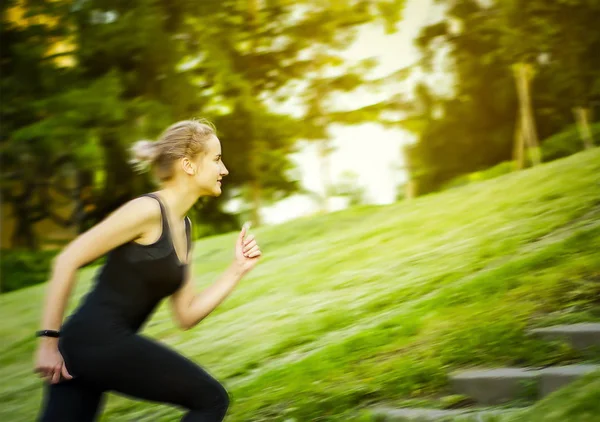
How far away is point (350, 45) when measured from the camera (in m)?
16.5

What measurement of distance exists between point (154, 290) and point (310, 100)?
14.8 m

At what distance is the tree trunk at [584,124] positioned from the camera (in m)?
13.3

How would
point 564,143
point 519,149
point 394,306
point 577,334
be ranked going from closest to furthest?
point 577,334 → point 394,306 → point 564,143 → point 519,149

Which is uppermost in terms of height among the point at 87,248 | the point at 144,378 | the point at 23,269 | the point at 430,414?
the point at 87,248

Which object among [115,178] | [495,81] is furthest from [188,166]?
[115,178]

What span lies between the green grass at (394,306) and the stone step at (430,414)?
1.08ft

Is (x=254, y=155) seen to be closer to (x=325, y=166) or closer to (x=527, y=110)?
(x=325, y=166)

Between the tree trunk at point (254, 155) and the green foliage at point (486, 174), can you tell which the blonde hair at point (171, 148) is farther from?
the tree trunk at point (254, 155)

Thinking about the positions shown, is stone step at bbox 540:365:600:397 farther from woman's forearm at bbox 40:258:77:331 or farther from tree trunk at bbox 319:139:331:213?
tree trunk at bbox 319:139:331:213

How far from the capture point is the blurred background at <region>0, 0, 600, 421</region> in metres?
13.6

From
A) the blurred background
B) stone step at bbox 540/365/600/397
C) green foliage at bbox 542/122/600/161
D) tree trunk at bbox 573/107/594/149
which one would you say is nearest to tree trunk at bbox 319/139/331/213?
the blurred background

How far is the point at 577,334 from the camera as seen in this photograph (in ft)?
14.8

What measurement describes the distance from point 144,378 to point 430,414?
1.90 meters

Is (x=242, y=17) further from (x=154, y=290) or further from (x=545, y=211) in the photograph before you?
(x=154, y=290)
